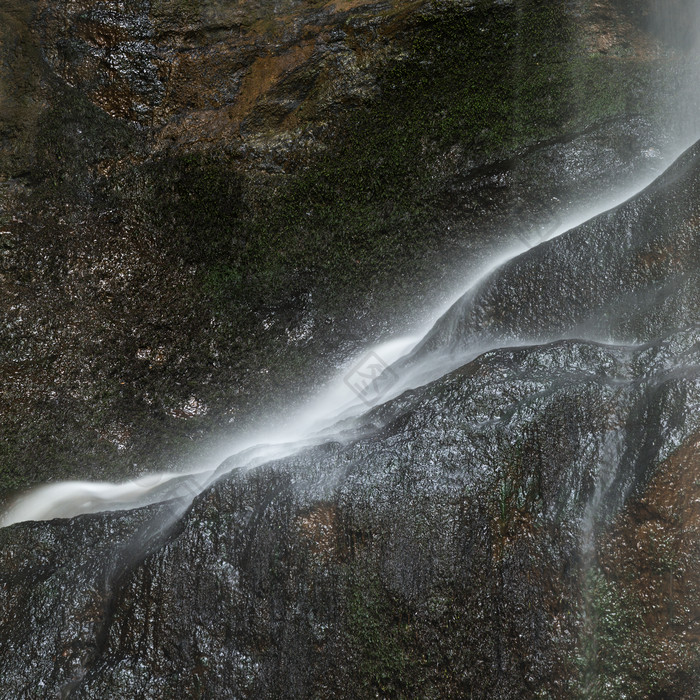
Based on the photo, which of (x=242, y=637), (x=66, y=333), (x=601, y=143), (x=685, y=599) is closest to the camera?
(x=685, y=599)

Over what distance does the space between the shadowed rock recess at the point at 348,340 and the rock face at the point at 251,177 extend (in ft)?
0.05

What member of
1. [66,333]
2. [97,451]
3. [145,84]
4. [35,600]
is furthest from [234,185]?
[35,600]

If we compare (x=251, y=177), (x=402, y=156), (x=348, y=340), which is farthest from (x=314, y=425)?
(x=402, y=156)

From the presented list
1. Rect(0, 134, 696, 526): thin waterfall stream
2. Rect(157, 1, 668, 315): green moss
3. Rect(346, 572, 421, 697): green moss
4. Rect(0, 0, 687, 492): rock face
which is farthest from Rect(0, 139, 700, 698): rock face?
Rect(157, 1, 668, 315): green moss

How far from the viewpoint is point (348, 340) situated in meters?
3.88

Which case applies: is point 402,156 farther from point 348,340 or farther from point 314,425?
point 314,425

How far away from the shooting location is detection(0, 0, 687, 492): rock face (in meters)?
3.49

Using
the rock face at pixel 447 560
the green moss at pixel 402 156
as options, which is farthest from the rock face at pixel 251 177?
the rock face at pixel 447 560

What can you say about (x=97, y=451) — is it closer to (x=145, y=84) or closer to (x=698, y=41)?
(x=145, y=84)

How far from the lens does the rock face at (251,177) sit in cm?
349

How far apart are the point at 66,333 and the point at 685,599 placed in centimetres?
322

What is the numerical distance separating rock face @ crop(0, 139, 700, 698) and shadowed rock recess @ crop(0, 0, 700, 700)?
0.01 meters

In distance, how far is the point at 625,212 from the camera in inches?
118

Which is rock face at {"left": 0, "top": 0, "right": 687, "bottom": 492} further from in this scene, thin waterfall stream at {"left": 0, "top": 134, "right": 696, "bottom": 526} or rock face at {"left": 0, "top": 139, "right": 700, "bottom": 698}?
rock face at {"left": 0, "top": 139, "right": 700, "bottom": 698}
